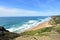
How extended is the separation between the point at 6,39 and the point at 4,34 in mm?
751

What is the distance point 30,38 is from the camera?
403 inches

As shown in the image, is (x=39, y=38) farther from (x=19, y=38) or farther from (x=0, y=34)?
(x=0, y=34)

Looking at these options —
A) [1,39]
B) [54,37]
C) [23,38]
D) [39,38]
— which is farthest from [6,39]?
[54,37]

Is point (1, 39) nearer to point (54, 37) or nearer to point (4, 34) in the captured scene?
point (4, 34)

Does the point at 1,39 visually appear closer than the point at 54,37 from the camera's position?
Yes

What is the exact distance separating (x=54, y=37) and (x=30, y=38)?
58.9 inches

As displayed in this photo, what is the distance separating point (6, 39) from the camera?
10055 millimetres

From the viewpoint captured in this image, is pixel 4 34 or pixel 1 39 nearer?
pixel 1 39

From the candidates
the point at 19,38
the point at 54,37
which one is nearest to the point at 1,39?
the point at 19,38

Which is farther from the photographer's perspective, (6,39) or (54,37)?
(54,37)

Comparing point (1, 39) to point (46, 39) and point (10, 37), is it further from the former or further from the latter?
point (46, 39)

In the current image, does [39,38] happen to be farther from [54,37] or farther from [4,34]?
[4,34]

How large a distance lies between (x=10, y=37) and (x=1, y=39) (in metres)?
0.58

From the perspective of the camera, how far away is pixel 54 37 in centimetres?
1073
